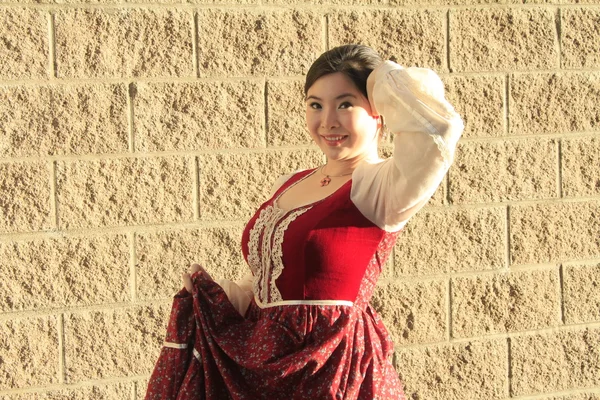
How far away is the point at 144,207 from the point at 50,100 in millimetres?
526

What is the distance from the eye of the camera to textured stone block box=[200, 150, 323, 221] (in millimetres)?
3340

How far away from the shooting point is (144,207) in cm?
327

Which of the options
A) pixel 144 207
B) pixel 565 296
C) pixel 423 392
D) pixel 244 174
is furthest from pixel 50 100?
pixel 565 296

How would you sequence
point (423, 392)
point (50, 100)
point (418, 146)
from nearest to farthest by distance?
point (418, 146) < point (50, 100) < point (423, 392)

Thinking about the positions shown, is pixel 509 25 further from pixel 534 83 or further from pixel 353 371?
pixel 353 371

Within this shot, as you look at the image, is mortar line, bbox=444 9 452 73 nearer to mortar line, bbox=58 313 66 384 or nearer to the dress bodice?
the dress bodice

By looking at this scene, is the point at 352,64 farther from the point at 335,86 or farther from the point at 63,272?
the point at 63,272

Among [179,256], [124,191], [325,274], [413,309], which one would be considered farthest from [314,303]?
[413,309]

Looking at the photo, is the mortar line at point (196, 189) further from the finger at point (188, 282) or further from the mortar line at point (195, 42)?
the finger at point (188, 282)

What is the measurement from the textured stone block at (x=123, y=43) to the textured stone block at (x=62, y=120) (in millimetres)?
75

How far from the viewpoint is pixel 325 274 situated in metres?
2.38

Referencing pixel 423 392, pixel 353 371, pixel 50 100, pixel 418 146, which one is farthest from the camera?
pixel 423 392

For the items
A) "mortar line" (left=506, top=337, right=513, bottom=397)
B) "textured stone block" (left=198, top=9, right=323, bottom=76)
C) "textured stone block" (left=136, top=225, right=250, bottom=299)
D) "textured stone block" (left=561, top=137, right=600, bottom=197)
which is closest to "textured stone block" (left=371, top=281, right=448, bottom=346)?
"mortar line" (left=506, top=337, right=513, bottom=397)

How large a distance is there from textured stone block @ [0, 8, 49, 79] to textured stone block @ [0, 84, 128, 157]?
0.06 meters
